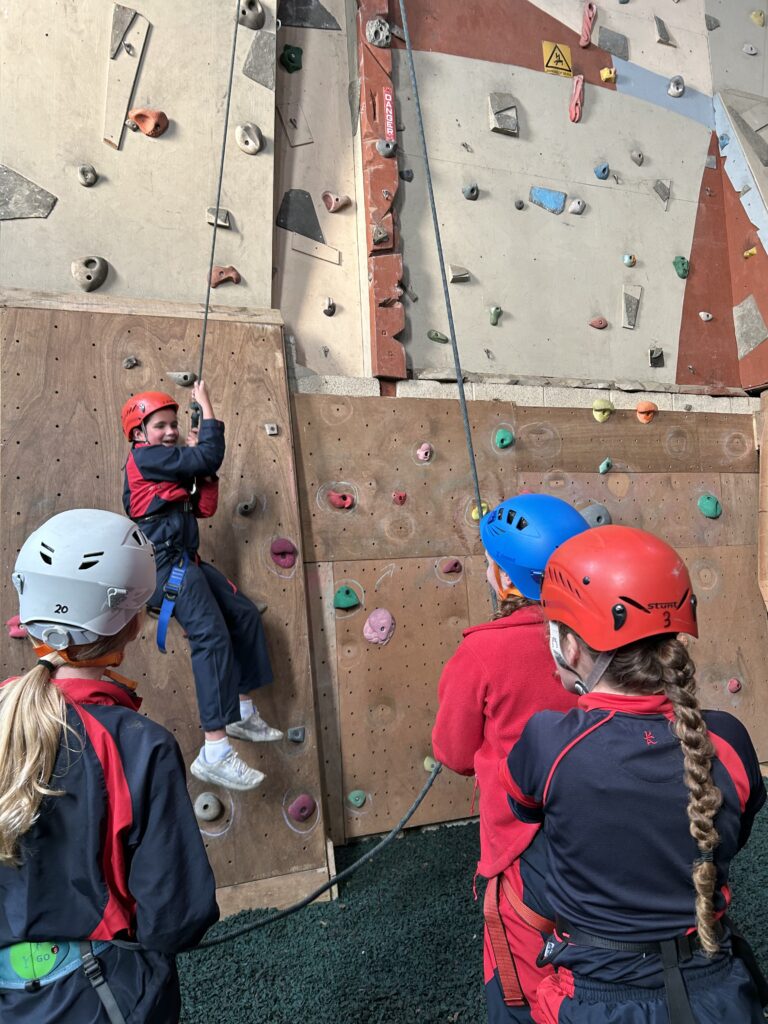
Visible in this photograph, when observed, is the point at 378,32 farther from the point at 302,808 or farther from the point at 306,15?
the point at 302,808

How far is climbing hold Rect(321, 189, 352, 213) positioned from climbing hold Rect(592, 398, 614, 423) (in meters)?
1.58

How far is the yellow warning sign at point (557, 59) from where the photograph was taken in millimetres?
3957

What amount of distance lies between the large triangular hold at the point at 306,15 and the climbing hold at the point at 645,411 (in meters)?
2.37

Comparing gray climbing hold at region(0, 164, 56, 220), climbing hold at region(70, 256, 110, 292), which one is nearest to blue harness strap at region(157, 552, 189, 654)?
climbing hold at region(70, 256, 110, 292)

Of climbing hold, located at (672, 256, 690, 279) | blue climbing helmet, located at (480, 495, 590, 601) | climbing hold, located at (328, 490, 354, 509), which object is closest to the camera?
blue climbing helmet, located at (480, 495, 590, 601)

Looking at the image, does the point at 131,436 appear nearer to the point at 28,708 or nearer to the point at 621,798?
the point at 28,708

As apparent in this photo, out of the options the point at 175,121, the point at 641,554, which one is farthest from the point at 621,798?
the point at 175,121

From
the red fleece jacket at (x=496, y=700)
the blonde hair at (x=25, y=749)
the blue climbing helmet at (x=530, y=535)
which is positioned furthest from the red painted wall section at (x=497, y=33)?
the blonde hair at (x=25, y=749)

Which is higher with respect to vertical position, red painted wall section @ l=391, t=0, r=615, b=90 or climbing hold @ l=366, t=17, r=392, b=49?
red painted wall section @ l=391, t=0, r=615, b=90

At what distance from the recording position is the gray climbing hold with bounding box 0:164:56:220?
9.19ft

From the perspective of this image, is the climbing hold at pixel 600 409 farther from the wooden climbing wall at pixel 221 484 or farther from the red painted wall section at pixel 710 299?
the wooden climbing wall at pixel 221 484

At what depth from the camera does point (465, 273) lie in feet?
11.9

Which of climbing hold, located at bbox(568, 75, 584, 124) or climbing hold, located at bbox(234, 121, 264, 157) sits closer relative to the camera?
climbing hold, located at bbox(234, 121, 264, 157)

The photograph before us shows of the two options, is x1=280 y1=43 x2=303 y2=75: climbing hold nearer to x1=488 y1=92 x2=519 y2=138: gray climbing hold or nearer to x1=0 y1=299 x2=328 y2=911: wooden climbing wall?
x1=488 y1=92 x2=519 y2=138: gray climbing hold
